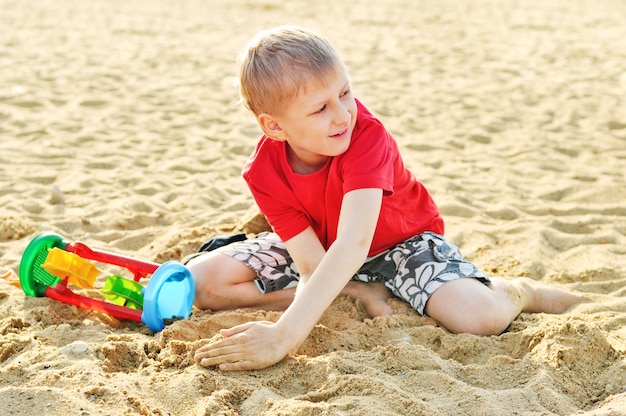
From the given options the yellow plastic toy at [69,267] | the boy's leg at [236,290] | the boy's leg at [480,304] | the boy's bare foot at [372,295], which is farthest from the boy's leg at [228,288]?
the boy's leg at [480,304]

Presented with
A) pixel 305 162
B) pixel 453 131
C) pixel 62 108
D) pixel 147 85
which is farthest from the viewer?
pixel 147 85

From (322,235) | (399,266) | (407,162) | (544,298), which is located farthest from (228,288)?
(407,162)

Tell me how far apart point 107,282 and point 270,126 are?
0.88 m

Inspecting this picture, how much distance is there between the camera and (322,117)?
2662 mm

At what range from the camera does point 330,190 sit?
2883mm

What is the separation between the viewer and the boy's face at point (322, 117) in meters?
2.62

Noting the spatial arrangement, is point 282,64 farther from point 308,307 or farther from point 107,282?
point 107,282

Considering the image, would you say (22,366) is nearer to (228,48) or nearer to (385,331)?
(385,331)

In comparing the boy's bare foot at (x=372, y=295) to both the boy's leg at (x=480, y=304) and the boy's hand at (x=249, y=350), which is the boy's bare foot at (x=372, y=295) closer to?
the boy's leg at (x=480, y=304)

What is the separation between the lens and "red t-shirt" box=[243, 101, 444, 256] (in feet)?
9.14

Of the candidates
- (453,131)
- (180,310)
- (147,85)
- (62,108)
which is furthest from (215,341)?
(147,85)

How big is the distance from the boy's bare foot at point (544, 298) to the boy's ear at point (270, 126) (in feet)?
3.54

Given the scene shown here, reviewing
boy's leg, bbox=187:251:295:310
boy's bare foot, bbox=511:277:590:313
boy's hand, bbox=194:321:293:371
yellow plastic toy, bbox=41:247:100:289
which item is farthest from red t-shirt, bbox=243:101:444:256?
yellow plastic toy, bbox=41:247:100:289

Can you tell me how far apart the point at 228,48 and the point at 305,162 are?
612 cm
